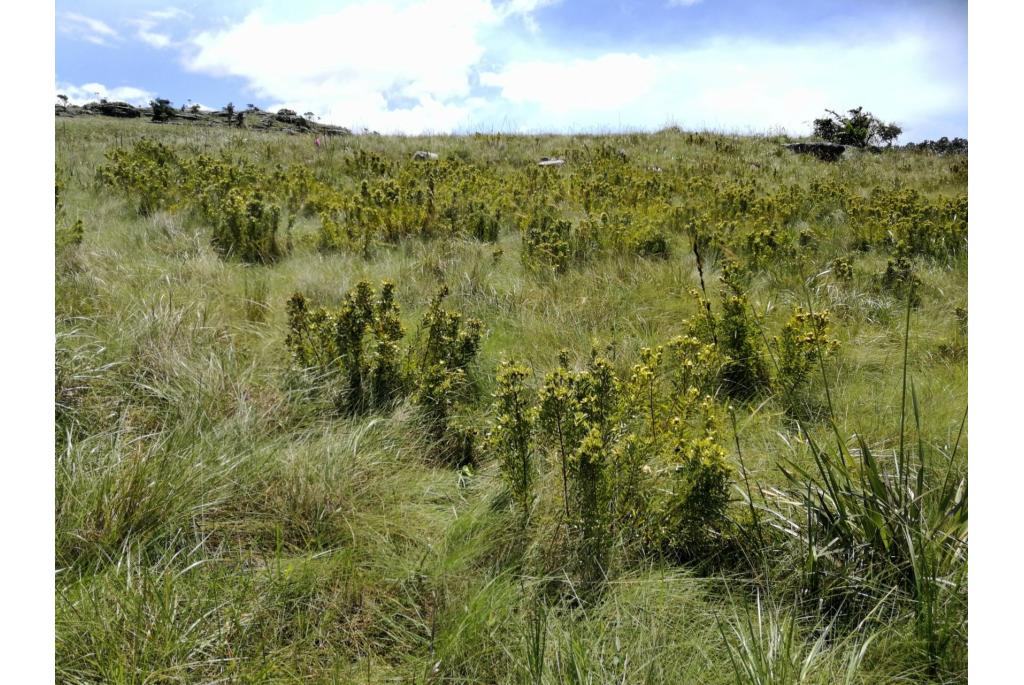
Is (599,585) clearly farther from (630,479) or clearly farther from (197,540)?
(197,540)

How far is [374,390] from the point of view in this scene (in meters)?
2.91

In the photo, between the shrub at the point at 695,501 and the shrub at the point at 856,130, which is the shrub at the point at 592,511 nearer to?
the shrub at the point at 695,501

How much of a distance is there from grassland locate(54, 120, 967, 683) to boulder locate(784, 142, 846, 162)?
11.7 meters

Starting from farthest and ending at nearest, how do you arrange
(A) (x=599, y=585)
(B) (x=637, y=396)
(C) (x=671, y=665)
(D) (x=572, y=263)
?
(D) (x=572, y=263), (B) (x=637, y=396), (A) (x=599, y=585), (C) (x=671, y=665)

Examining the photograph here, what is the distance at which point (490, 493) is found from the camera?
220cm

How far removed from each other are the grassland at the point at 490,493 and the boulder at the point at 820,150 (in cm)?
1168

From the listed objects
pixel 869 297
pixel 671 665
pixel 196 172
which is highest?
pixel 196 172

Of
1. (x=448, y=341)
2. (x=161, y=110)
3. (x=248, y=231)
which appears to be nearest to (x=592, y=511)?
(x=448, y=341)

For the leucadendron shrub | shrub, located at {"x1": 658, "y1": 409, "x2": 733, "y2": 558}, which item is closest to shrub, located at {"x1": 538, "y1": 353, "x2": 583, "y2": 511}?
shrub, located at {"x1": 658, "y1": 409, "x2": 733, "y2": 558}

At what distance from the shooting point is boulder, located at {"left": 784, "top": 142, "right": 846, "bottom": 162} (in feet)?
50.2

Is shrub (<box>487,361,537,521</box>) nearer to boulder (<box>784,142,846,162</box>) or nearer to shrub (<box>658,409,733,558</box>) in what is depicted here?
shrub (<box>658,409,733,558</box>)

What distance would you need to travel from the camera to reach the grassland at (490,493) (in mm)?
1466
